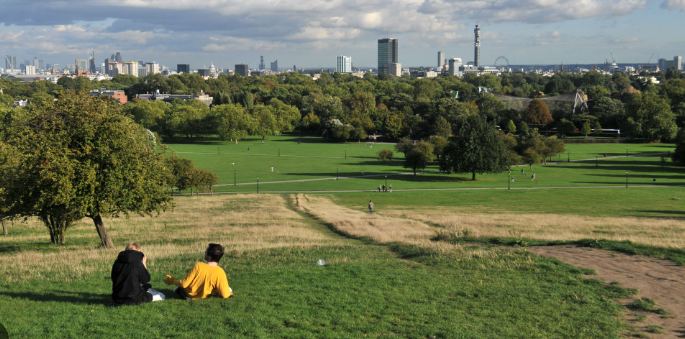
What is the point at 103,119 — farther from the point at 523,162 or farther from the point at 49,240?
the point at 523,162

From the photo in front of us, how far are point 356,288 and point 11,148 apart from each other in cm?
1696

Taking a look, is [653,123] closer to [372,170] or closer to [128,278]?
[372,170]

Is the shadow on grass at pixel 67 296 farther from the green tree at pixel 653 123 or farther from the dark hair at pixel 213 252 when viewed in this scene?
the green tree at pixel 653 123

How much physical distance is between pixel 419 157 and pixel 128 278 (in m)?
71.4

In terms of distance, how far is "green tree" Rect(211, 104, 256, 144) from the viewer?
131250 mm

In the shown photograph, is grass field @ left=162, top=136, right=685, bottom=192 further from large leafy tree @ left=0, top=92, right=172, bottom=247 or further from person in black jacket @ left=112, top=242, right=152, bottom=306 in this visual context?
person in black jacket @ left=112, top=242, right=152, bottom=306

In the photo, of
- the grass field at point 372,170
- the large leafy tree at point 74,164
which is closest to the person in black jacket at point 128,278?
the large leafy tree at point 74,164

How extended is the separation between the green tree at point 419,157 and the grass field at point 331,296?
58.9m

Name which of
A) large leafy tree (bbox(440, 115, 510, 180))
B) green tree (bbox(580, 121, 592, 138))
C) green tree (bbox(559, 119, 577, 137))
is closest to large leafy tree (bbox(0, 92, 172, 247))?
large leafy tree (bbox(440, 115, 510, 180))

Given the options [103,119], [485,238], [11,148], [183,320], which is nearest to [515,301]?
[183,320]

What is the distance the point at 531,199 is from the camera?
185 feet

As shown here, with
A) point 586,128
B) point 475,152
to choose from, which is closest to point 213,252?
point 475,152

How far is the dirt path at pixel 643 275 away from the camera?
12.2 metres

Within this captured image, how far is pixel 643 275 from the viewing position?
16.0 m
